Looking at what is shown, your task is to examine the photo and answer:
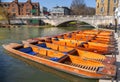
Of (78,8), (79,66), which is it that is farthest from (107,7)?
(79,66)

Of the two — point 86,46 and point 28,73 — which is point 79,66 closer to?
point 28,73

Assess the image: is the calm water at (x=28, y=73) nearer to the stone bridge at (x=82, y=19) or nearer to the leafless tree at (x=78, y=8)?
the stone bridge at (x=82, y=19)

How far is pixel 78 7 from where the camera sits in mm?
87750

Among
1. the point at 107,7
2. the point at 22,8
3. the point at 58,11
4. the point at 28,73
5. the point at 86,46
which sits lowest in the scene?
the point at 28,73

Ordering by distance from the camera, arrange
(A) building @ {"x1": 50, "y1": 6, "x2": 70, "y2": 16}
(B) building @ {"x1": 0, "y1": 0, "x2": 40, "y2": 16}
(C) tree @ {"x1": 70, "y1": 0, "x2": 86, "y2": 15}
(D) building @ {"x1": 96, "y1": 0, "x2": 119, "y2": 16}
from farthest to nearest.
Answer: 1. (A) building @ {"x1": 50, "y1": 6, "x2": 70, "y2": 16}
2. (C) tree @ {"x1": 70, "y1": 0, "x2": 86, "y2": 15}
3. (B) building @ {"x1": 0, "y1": 0, "x2": 40, "y2": 16}
4. (D) building @ {"x1": 96, "y1": 0, "x2": 119, "y2": 16}

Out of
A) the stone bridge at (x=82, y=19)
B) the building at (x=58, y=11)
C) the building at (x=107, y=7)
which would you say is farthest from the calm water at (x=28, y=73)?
the building at (x=58, y=11)

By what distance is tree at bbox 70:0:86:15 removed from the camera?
8675 centimetres

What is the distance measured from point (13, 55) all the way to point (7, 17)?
5230 centimetres

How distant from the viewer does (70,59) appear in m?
11.1

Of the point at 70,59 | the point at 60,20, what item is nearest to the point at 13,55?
A: the point at 70,59

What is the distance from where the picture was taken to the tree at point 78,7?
285 feet

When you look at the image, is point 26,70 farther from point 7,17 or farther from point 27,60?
point 7,17

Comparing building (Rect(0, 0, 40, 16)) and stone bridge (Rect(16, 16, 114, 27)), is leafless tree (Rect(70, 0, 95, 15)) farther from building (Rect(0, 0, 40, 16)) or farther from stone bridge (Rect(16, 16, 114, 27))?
stone bridge (Rect(16, 16, 114, 27))

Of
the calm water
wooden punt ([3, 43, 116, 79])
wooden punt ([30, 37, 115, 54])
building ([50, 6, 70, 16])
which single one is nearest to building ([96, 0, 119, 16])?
wooden punt ([30, 37, 115, 54])
